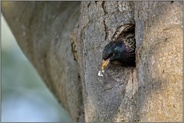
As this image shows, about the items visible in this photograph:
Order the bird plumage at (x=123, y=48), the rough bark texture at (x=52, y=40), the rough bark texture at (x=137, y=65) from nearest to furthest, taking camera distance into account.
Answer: the rough bark texture at (x=137, y=65)
the bird plumage at (x=123, y=48)
the rough bark texture at (x=52, y=40)

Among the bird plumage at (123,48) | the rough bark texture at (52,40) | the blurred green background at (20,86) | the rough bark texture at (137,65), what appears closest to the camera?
the rough bark texture at (137,65)

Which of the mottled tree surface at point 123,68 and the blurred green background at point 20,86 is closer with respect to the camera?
the mottled tree surface at point 123,68

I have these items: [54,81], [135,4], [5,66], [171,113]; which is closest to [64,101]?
[54,81]

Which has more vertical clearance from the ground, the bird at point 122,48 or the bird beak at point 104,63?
the bird at point 122,48

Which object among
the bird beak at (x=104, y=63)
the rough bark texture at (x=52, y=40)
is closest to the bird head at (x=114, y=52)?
the bird beak at (x=104, y=63)

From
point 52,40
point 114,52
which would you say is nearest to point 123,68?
point 114,52

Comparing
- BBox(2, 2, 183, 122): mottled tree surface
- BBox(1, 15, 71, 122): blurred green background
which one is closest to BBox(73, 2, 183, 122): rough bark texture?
BBox(2, 2, 183, 122): mottled tree surface

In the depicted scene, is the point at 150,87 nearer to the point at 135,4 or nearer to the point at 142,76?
the point at 142,76

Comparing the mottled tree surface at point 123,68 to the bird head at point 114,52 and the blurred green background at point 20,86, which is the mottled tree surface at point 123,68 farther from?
the blurred green background at point 20,86
